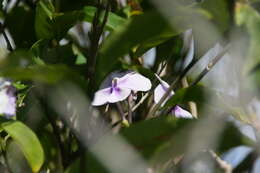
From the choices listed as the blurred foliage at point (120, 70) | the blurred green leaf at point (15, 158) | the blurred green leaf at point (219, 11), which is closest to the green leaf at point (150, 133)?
the blurred foliage at point (120, 70)

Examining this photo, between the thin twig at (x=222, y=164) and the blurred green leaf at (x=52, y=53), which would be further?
the blurred green leaf at (x=52, y=53)

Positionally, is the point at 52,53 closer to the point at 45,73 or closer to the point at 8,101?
the point at 8,101

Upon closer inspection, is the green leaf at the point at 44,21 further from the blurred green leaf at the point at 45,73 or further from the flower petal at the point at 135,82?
the blurred green leaf at the point at 45,73

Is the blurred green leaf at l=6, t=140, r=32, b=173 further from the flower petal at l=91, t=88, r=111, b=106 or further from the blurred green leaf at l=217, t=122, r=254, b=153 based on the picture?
the blurred green leaf at l=217, t=122, r=254, b=153

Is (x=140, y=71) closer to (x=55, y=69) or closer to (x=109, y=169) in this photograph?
(x=109, y=169)

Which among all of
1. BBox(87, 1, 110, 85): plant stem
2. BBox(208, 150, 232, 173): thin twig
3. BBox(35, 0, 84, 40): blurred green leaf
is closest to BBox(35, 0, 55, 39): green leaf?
BBox(35, 0, 84, 40): blurred green leaf

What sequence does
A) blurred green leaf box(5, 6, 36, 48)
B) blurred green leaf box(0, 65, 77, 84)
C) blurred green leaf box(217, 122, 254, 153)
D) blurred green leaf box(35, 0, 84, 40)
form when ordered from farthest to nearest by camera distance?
blurred green leaf box(5, 6, 36, 48), blurred green leaf box(35, 0, 84, 40), blurred green leaf box(217, 122, 254, 153), blurred green leaf box(0, 65, 77, 84)

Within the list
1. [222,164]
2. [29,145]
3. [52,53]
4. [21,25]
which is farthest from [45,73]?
[21,25]
